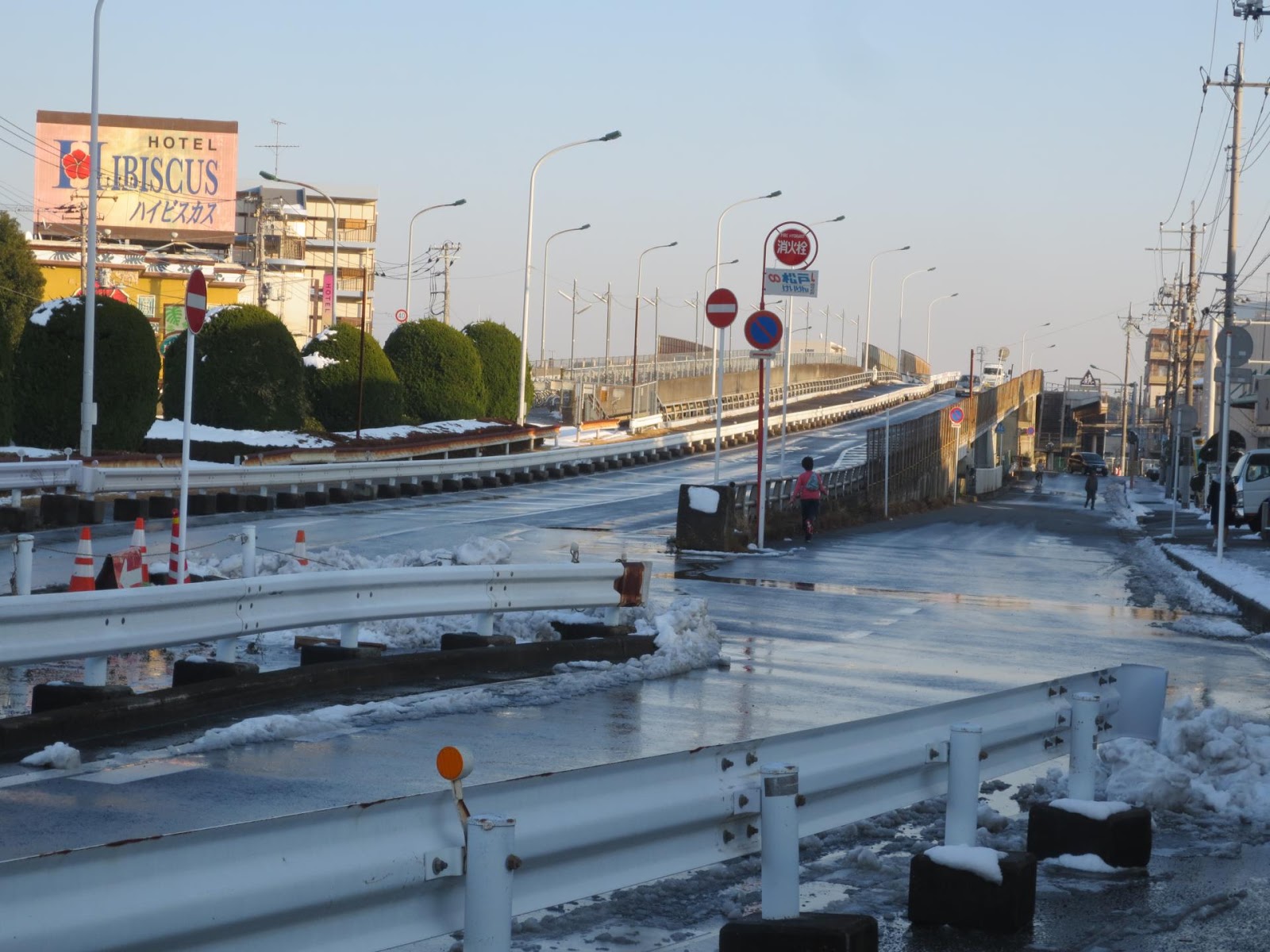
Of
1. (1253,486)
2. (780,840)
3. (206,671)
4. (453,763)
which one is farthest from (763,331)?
(1253,486)

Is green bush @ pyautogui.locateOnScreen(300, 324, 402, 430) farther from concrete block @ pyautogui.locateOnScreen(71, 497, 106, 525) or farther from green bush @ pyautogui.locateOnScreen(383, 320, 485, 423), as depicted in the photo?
concrete block @ pyautogui.locateOnScreen(71, 497, 106, 525)

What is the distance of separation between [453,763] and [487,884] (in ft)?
0.98

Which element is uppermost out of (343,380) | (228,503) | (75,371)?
(343,380)

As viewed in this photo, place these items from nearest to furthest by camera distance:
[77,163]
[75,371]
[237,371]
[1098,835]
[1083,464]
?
[1098,835] → [75,371] → [237,371] → [77,163] → [1083,464]

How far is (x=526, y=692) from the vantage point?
11.0 metres

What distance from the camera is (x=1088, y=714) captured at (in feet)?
22.1

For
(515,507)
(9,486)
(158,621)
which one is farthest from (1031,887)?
(515,507)

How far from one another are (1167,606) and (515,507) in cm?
1596

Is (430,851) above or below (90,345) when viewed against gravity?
below

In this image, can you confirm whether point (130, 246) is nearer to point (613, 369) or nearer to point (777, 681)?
point (613, 369)

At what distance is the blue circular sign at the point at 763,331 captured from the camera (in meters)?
24.5

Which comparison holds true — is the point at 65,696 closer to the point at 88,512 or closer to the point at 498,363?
the point at 88,512

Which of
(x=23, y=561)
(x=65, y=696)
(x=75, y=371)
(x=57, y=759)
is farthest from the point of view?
(x=75, y=371)

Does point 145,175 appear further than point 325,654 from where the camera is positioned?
Yes
